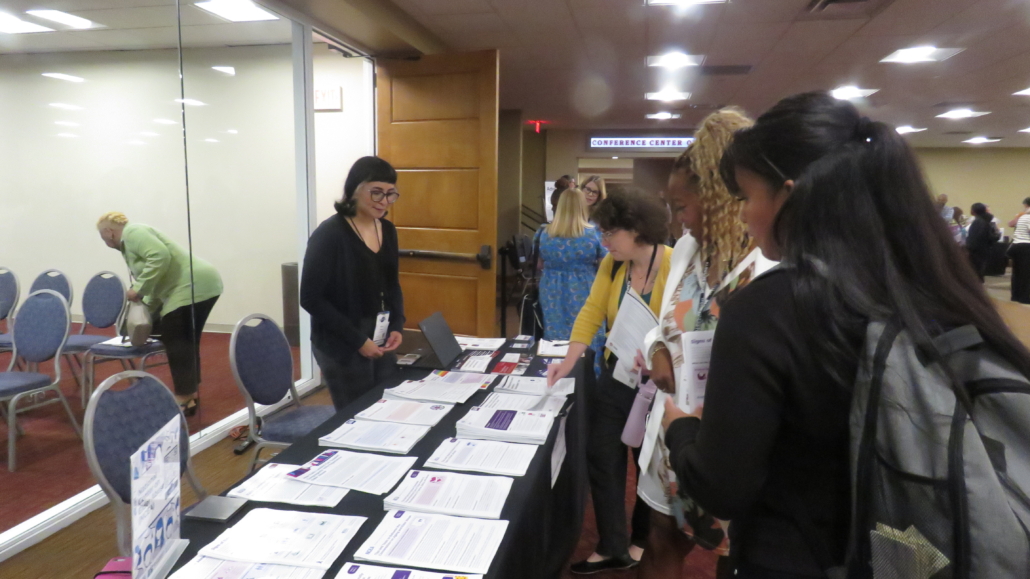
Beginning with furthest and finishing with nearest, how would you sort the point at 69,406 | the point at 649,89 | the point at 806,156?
the point at 649,89, the point at 69,406, the point at 806,156

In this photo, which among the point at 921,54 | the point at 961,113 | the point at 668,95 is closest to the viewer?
the point at 921,54

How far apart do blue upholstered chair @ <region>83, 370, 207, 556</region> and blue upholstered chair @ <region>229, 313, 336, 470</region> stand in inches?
18.2

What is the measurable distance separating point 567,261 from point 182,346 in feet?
7.61

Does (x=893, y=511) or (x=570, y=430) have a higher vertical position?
(x=893, y=511)

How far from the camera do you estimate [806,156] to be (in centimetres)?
72

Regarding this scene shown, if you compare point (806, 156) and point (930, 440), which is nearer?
point (930, 440)

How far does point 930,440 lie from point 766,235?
1.01ft

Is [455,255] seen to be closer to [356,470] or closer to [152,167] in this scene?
[152,167]

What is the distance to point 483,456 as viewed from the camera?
53.6 inches

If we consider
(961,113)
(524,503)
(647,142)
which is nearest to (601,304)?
(524,503)

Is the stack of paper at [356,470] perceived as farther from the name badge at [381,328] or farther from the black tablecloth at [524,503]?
the name badge at [381,328]

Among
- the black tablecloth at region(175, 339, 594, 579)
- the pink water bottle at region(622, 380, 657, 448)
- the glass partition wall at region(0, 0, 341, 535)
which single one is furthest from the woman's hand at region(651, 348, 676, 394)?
the glass partition wall at region(0, 0, 341, 535)

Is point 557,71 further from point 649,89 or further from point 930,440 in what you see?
point 930,440

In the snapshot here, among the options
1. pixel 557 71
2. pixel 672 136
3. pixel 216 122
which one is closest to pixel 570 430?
pixel 216 122
